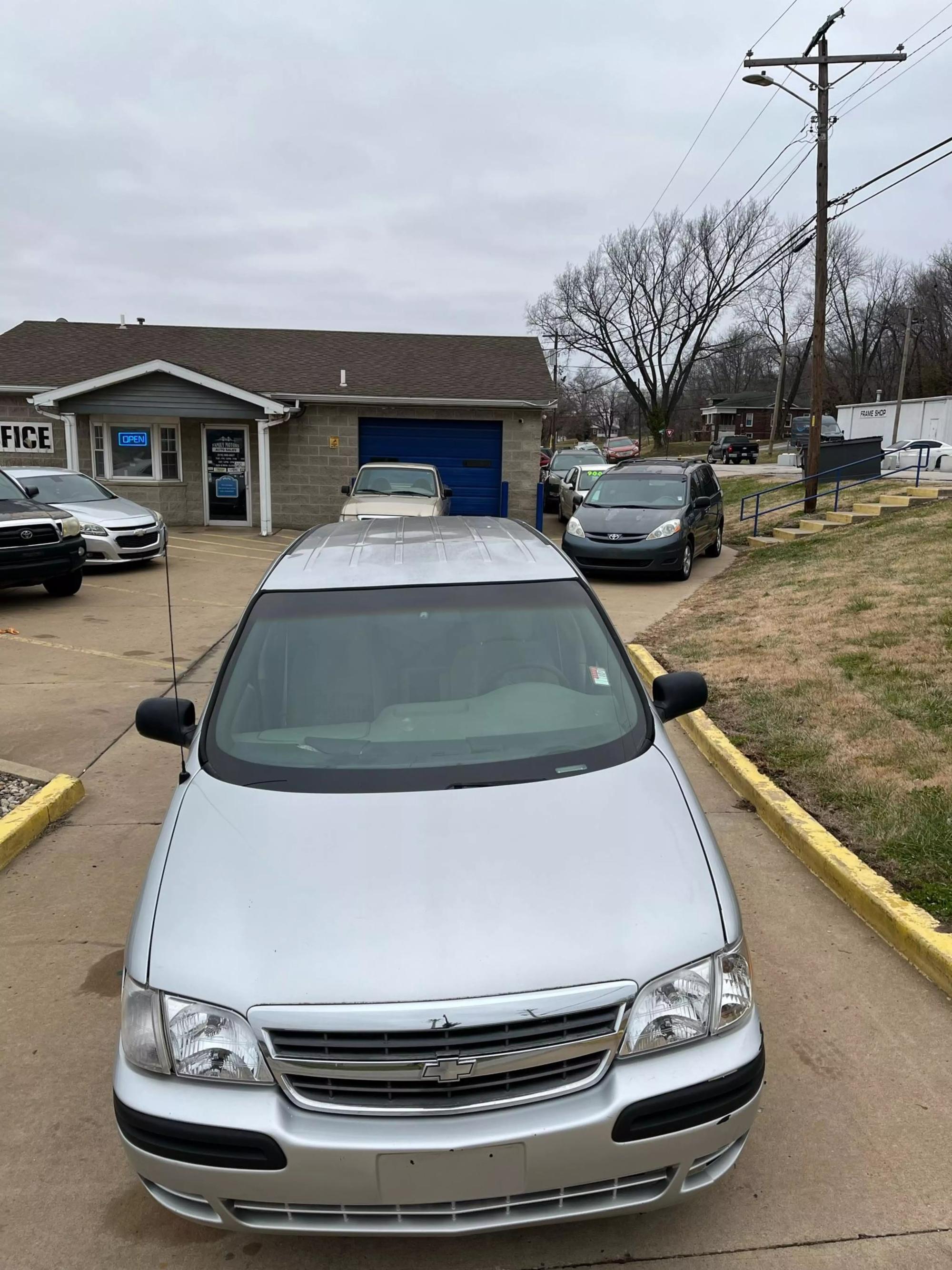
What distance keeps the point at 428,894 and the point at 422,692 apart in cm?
111

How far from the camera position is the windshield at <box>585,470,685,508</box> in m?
14.3

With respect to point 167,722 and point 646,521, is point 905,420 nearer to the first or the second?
point 646,521

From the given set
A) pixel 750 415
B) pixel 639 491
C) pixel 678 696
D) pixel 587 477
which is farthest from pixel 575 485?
pixel 750 415

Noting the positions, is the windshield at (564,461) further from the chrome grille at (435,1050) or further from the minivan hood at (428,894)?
the chrome grille at (435,1050)

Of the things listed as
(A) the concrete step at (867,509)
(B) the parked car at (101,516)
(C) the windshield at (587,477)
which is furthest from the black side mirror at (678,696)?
(C) the windshield at (587,477)

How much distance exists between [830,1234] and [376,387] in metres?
19.4

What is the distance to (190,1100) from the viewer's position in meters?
2.15

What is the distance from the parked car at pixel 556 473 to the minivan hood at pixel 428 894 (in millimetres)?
19315

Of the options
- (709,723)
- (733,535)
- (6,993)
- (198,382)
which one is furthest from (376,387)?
(6,993)

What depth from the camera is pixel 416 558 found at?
3.96 m

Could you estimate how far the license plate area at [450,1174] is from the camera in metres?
2.03

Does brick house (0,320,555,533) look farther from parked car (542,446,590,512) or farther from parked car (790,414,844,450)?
parked car (790,414,844,450)

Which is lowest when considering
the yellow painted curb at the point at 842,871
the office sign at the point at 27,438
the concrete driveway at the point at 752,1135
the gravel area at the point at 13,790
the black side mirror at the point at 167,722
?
the concrete driveway at the point at 752,1135

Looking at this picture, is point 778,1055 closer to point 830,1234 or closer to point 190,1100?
point 830,1234
